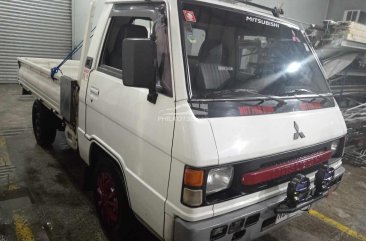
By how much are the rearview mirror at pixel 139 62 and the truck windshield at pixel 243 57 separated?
9.6 inches

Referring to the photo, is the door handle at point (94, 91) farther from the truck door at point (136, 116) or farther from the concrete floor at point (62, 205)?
the concrete floor at point (62, 205)

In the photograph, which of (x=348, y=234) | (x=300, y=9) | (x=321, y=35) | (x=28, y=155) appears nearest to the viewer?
(x=348, y=234)

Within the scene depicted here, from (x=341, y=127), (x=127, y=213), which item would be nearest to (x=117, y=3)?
(x=127, y=213)

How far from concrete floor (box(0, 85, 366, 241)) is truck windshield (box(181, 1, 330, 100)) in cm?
147

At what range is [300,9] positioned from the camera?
13133mm

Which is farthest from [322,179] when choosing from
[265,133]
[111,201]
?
[111,201]

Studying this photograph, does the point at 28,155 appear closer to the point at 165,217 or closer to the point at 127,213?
the point at 127,213

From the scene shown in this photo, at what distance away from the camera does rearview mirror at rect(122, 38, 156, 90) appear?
5.72ft

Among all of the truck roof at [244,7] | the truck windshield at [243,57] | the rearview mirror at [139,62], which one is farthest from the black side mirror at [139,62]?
the truck roof at [244,7]

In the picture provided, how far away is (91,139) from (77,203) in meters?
0.91

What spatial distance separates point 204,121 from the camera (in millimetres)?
1691

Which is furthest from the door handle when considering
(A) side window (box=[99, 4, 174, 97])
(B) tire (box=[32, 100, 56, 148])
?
(B) tire (box=[32, 100, 56, 148])

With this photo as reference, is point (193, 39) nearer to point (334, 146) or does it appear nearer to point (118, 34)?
point (118, 34)

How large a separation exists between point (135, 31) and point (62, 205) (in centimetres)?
193
